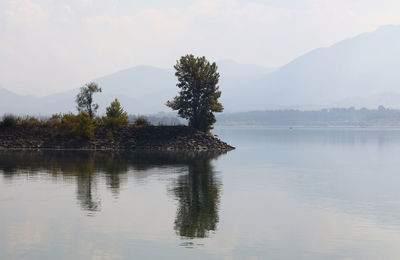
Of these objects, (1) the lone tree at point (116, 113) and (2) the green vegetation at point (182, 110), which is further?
(1) the lone tree at point (116, 113)

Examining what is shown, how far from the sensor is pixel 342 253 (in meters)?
22.9

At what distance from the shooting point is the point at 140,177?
49000mm

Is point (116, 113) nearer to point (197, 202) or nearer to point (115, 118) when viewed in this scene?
point (115, 118)

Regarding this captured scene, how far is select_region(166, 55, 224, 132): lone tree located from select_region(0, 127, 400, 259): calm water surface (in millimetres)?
42187

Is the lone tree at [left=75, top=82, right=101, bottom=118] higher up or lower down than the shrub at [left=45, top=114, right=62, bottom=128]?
higher up

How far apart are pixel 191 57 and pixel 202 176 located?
5168cm

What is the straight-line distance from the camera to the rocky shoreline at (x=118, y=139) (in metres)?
89.4

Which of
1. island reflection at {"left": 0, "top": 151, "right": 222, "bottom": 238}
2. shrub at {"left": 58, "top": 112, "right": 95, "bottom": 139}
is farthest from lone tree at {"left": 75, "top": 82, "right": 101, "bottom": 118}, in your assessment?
island reflection at {"left": 0, "top": 151, "right": 222, "bottom": 238}

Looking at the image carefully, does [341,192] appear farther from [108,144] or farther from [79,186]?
[108,144]

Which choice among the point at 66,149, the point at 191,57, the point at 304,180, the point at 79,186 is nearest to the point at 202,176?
the point at 304,180

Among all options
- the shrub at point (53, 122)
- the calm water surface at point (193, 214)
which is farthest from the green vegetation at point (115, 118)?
the calm water surface at point (193, 214)

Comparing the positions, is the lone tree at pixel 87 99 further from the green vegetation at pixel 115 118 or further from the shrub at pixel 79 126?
the shrub at pixel 79 126

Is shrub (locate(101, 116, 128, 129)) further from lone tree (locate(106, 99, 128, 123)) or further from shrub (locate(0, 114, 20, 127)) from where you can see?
shrub (locate(0, 114, 20, 127))

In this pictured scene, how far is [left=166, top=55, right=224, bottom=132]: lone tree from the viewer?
97.6 meters
